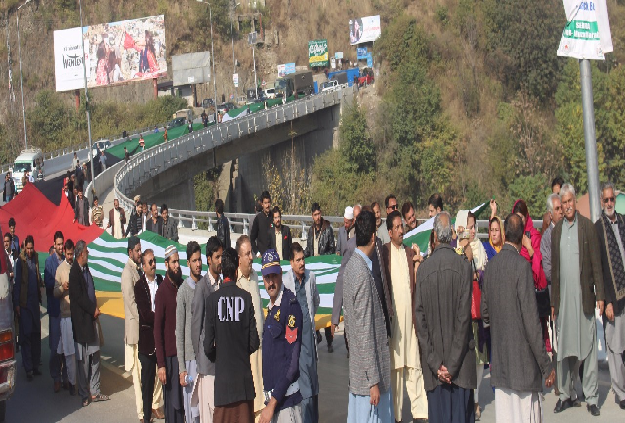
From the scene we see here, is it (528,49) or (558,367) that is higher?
(528,49)

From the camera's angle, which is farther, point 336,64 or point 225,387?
point 336,64

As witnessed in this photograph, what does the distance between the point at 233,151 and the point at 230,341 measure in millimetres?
49119

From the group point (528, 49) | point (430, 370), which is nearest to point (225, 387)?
point (430, 370)

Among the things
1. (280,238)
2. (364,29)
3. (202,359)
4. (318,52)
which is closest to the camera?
(202,359)

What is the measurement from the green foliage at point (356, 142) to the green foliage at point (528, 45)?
13123 mm

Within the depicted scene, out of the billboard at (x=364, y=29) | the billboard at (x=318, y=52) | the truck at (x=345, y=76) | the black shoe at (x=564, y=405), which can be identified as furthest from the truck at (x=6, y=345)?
the billboard at (x=318, y=52)

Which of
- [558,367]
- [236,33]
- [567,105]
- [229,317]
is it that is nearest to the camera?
[229,317]

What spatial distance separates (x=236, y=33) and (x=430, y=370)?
104381 mm

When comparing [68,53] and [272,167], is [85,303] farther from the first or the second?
[68,53]

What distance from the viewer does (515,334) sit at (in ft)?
21.7

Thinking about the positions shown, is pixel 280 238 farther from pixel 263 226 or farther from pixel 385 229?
pixel 385 229

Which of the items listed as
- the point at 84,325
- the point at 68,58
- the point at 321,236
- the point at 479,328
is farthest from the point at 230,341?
the point at 68,58

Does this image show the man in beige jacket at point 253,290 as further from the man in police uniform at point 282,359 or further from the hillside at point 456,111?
the hillside at point 456,111

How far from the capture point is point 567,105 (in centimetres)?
5878
